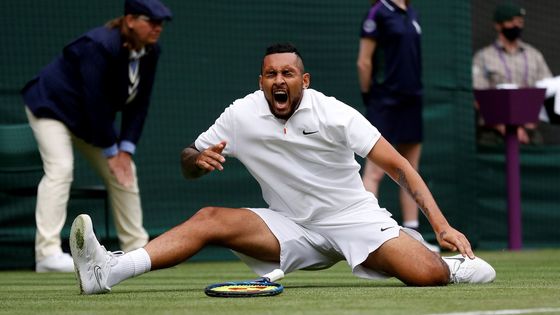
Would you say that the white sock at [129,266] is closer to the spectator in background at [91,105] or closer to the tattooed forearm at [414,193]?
the tattooed forearm at [414,193]

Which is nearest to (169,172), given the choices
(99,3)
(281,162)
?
(99,3)

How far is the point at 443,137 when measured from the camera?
40.9ft

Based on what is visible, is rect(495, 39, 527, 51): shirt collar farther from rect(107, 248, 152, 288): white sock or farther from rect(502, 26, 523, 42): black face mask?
rect(107, 248, 152, 288): white sock

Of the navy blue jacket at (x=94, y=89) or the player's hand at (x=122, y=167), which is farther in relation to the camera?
the player's hand at (x=122, y=167)

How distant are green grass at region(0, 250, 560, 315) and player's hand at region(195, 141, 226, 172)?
0.64m

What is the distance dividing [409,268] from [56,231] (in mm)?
3643

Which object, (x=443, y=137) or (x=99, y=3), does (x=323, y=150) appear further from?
(x=443, y=137)

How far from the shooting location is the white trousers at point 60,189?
9.66 m

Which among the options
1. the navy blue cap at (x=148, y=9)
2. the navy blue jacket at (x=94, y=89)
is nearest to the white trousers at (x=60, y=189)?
the navy blue jacket at (x=94, y=89)

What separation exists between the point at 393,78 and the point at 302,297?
16.8 ft

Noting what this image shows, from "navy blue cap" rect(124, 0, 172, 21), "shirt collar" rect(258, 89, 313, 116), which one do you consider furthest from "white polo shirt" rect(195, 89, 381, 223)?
"navy blue cap" rect(124, 0, 172, 21)

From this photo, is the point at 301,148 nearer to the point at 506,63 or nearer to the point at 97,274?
the point at 97,274

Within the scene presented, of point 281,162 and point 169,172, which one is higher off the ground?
point 281,162

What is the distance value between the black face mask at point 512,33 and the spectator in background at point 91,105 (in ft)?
13.6
